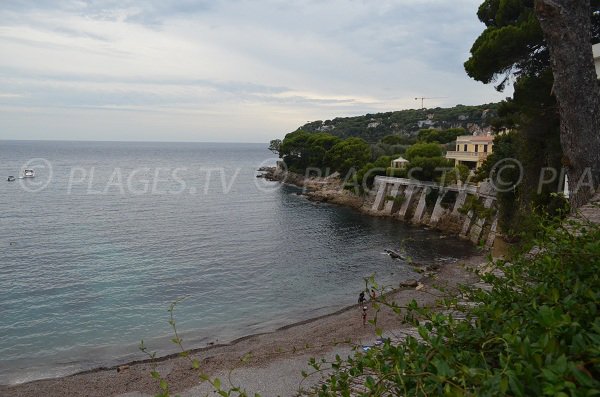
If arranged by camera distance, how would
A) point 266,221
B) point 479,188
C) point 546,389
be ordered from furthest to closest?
point 266,221 → point 479,188 → point 546,389

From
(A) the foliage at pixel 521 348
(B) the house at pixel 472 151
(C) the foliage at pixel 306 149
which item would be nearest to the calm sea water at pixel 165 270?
(A) the foliage at pixel 521 348

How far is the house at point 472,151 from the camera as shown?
128 ft

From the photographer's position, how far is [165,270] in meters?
24.5

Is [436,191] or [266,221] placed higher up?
[436,191]

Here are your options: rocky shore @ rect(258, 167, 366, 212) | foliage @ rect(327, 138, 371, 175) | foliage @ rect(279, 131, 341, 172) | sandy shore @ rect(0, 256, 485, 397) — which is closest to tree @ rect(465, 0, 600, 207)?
sandy shore @ rect(0, 256, 485, 397)

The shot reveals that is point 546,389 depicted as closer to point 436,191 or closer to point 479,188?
point 479,188

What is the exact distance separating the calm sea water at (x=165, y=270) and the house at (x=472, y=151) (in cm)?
Result: 1026

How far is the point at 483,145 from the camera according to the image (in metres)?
39.9

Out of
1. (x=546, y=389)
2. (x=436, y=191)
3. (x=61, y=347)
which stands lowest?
(x=61, y=347)

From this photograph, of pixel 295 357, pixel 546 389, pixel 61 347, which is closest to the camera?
pixel 546 389

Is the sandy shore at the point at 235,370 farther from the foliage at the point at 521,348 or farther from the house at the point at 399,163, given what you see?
the house at the point at 399,163

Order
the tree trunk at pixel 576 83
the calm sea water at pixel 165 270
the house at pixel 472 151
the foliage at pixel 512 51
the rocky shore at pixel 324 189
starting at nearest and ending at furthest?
the tree trunk at pixel 576 83, the foliage at pixel 512 51, the calm sea water at pixel 165 270, the house at pixel 472 151, the rocky shore at pixel 324 189

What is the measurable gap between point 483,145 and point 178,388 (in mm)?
35660

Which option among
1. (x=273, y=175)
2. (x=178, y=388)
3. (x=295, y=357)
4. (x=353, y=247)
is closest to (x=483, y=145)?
(x=353, y=247)
